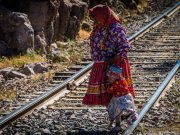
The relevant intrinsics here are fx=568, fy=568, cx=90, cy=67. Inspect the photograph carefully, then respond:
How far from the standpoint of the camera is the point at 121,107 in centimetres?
669

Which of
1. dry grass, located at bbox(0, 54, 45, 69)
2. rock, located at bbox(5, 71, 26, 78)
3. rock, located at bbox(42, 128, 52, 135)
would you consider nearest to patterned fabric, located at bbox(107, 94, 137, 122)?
rock, located at bbox(42, 128, 52, 135)

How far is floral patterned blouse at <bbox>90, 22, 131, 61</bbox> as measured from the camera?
6.61 meters

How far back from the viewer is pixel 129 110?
675cm

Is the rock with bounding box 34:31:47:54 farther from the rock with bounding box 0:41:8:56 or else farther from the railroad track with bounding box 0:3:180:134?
the railroad track with bounding box 0:3:180:134

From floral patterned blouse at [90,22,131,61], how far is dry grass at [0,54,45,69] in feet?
16.3

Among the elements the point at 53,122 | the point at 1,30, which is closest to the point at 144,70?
the point at 1,30

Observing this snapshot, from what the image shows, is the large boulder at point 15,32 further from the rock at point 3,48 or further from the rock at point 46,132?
the rock at point 46,132

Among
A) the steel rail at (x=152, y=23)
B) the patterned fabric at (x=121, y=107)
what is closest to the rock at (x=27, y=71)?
the steel rail at (x=152, y=23)

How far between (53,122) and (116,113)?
0.98 m

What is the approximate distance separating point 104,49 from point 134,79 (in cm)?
368

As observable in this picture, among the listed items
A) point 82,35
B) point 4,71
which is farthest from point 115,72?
point 82,35

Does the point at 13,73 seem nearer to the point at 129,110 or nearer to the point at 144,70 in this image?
the point at 144,70

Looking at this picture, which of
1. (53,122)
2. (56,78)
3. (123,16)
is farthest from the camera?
(123,16)

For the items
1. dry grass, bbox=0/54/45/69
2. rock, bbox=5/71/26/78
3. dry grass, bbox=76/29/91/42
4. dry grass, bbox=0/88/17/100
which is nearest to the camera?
dry grass, bbox=0/88/17/100
